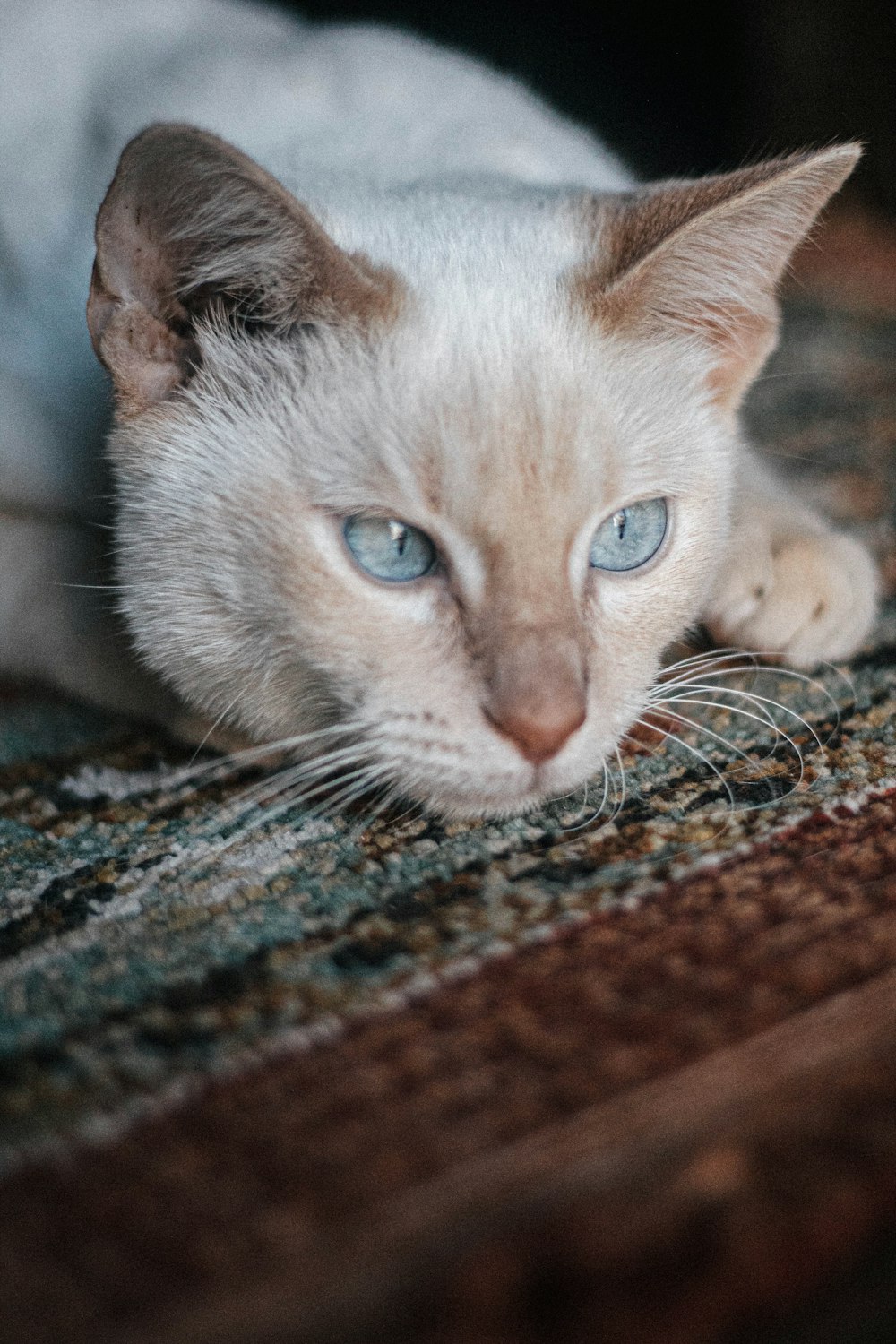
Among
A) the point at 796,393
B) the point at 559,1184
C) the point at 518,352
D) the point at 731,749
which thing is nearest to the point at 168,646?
the point at 518,352

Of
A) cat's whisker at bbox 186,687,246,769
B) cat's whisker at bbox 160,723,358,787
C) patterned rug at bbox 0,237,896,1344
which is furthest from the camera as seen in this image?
cat's whisker at bbox 186,687,246,769

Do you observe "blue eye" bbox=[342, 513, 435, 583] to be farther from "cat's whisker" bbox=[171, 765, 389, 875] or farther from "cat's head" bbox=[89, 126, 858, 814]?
"cat's whisker" bbox=[171, 765, 389, 875]

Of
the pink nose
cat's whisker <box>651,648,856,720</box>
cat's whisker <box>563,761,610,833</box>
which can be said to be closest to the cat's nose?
the pink nose

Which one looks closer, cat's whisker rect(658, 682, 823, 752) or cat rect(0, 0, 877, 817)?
cat rect(0, 0, 877, 817)

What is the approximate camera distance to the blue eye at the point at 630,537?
1161mm

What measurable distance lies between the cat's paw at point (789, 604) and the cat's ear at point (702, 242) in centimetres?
29

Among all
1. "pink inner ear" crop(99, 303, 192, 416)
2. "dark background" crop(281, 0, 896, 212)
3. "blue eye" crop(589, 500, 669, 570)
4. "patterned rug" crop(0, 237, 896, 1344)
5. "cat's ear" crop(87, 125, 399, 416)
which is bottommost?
"patterned rug" crop(0, 237, 896, 1344)

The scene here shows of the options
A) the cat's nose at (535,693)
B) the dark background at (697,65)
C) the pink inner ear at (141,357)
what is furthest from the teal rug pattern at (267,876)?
the dark background at (697,65)

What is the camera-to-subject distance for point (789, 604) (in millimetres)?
1383

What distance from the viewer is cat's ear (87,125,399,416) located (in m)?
0.99

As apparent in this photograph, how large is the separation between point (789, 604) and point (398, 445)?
0.57m

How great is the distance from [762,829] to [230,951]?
50cm

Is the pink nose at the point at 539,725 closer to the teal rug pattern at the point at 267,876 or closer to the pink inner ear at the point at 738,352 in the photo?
the teal rug pattern at the point at 267,876

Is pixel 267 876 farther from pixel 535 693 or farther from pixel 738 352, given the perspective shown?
pixel 738 352
